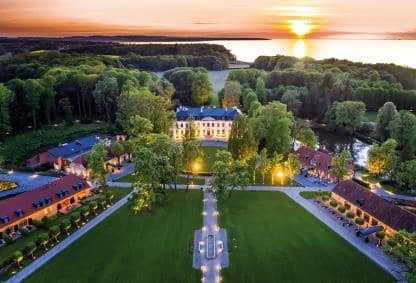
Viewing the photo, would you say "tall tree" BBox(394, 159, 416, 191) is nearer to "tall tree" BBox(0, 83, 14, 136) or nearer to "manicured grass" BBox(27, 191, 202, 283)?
"manicured grass" BBox(27, 191, 202, 283)

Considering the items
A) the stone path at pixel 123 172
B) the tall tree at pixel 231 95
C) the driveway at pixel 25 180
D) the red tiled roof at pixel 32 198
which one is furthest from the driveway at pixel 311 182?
the tall tree at pixel 231 95

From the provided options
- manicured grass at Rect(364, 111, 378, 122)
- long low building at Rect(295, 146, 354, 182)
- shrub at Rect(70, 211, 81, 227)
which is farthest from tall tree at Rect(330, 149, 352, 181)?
manicured grass at Rect(364, 111, 378, 122)

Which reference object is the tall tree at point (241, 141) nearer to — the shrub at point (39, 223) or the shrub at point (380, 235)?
the shrub at point (380, 235)

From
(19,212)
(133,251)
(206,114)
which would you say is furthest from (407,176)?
(19,212)

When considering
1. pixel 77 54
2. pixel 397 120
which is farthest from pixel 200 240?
pixel 77 54

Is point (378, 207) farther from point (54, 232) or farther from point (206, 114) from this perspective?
point (206, 114)
